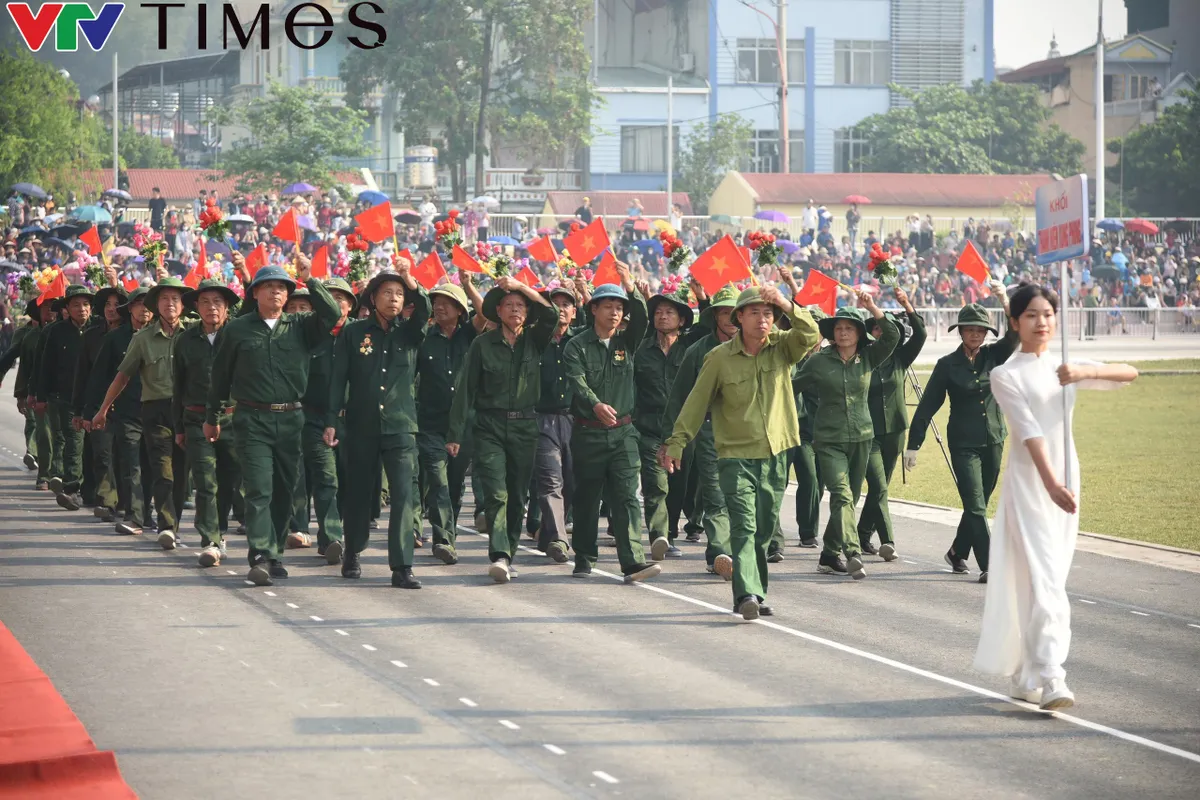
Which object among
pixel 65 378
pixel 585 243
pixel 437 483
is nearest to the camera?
pixel 437 483

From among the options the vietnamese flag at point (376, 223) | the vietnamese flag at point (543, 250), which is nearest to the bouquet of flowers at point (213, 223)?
the vietnamese flag at point (376, 223)

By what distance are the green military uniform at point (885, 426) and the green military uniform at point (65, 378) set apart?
7.70m

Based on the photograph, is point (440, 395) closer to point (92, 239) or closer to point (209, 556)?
point (209, 556)

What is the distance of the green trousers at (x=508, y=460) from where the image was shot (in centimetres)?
1285

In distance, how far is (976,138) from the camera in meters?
72.9

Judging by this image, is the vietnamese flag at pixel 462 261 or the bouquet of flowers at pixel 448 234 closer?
the bouquet of flowers at pixel 448 234

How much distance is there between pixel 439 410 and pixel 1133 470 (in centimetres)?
958

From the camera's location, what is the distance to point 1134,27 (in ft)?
286

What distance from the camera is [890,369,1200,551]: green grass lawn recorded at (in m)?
16.2

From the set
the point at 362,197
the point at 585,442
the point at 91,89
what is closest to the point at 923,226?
the point at 362,197

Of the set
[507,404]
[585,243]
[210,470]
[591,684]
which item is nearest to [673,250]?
[585,243]

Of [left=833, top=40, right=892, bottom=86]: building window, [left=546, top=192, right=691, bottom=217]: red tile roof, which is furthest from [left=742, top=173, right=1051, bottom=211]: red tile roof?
[left=833, top=40, right=892, bottom=86]: building window

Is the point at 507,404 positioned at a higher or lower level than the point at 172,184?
lower

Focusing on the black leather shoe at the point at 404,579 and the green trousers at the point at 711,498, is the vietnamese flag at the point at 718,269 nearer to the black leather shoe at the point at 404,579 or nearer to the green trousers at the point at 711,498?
the green trousers at the point at 711,498
